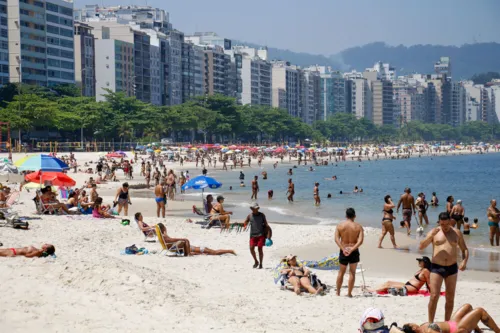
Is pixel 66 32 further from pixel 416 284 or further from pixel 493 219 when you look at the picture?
pixel 416 284

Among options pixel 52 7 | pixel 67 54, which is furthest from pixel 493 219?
pixel 67 54

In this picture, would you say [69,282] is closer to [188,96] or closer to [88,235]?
[88,235]

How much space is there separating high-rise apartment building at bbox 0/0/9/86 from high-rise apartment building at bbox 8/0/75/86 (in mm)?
599

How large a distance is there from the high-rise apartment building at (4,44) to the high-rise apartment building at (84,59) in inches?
725

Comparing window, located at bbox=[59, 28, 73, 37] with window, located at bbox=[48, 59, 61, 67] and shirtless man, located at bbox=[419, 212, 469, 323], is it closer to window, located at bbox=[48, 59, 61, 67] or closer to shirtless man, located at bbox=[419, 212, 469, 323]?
window, located at bbox=[48, 59, 61, 67]

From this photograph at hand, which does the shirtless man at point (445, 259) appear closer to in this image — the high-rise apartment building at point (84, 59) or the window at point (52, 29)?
the window at point (52, 29)

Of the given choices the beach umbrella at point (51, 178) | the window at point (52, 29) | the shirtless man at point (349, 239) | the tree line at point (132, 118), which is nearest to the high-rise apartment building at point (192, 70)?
the tree line at point (132, 118)

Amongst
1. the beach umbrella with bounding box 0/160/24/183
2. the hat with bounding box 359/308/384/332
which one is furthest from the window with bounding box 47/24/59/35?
the hat with bounding box 359/308/384/332

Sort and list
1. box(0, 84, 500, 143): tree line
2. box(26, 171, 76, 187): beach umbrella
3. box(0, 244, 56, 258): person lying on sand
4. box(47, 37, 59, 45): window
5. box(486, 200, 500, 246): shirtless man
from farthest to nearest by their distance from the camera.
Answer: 1. box(47, 37, 59, 45): window
2. box(0, 84, 500, 143): tree line
3. box(26, 171, 76, 187): beach umbrella
4. box(486, 200, 500, 246): shirtless man
5. box(0, 244, 56, 258): person lying on sand

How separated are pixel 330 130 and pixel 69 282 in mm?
173380

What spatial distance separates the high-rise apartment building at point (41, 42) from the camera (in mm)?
96875

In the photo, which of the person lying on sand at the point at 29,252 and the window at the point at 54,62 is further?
the window at the point at 54,62

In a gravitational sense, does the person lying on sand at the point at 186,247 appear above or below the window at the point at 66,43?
below

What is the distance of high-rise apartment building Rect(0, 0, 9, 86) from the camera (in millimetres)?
95250
